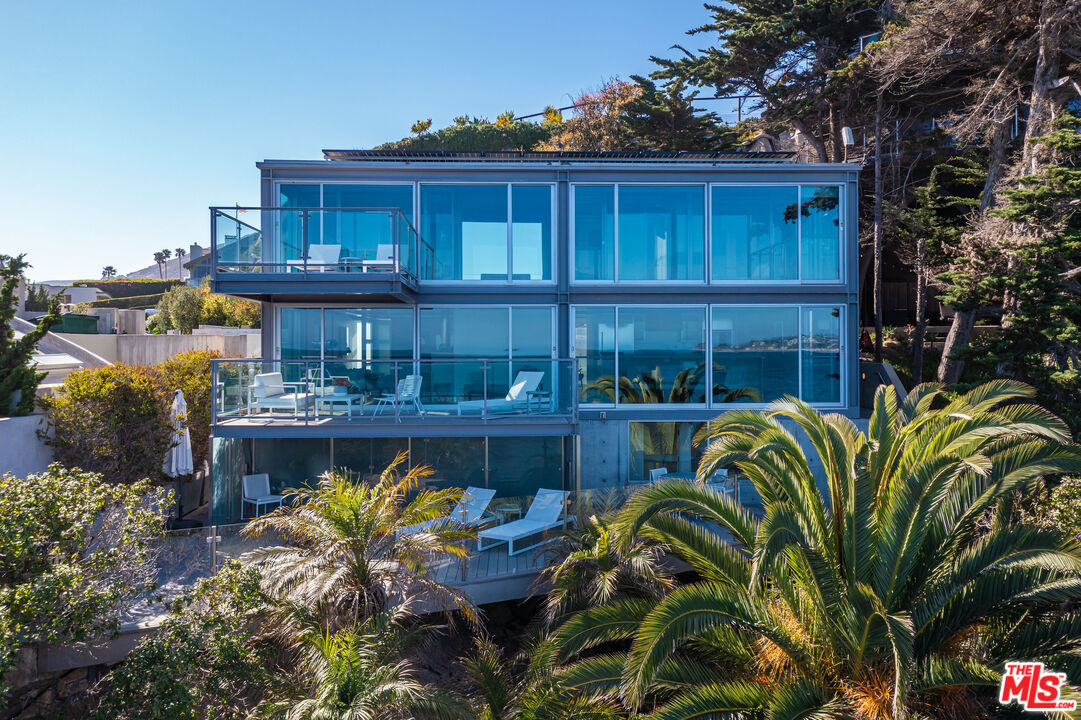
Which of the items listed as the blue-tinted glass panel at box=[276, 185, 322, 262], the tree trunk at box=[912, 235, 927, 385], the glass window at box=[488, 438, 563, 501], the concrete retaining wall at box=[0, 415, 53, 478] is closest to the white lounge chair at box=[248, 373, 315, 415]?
the blue-tinted glass panel at box=[276, 185, 322, 262]

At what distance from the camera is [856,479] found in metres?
6.66

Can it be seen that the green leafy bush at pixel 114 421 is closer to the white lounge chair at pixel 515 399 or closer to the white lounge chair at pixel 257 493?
the white lounge chair at pixel 257 493

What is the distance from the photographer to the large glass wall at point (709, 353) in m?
13.6

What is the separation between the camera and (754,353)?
1370 cm

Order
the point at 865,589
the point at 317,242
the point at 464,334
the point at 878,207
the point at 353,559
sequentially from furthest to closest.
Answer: the point at 878,207
the point at 464,334
the point at 317,242
the point at 353,559
the point at 865,589

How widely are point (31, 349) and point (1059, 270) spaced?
2036 cm

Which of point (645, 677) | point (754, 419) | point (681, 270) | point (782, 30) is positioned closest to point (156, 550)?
point (645, 677)

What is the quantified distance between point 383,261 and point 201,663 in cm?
725

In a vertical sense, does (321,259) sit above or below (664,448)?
above

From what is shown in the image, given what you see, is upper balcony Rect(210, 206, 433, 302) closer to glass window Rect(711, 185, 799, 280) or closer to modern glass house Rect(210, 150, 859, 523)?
modern glass house Rect(210, 150, 859, 523)

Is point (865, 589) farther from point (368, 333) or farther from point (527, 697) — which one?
point (368, 333)

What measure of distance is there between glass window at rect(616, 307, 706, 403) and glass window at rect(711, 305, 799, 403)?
0.37 metres

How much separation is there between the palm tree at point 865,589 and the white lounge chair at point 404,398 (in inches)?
230

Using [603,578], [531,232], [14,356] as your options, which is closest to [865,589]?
[603,578]
